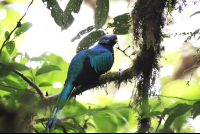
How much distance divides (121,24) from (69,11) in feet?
2.07

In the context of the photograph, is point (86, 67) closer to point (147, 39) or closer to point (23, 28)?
point (23, 28)

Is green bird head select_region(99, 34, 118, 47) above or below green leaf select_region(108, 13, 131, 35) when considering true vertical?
below

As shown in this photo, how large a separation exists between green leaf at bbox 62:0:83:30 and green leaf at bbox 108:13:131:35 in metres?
0.49

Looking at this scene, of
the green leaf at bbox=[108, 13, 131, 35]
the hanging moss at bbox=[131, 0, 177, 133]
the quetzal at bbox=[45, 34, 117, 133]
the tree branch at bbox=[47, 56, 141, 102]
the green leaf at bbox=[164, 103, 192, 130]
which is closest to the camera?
the green leaf at bbox=[164, 103, 192, 130]

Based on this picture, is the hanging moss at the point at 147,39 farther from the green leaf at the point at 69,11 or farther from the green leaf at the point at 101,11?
the green leaf at the point at 69,11

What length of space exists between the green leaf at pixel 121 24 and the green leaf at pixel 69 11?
485 millimetres

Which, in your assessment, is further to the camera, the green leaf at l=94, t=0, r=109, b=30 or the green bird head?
the green bird head

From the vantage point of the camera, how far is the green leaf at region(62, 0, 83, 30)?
6.44ft

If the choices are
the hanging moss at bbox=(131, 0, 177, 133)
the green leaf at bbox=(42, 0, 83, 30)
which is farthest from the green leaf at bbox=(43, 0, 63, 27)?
the hanging moss at bbox=(131, 0, 177, 133)

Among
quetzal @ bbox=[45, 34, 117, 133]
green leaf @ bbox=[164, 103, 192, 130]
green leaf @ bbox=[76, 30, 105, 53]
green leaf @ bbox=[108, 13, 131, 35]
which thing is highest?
green leaf @ bbox=[108, 13, 131, 35]

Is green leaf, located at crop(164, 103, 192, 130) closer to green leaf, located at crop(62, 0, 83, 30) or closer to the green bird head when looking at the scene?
green leaf, located at crop(62, 0, 83, 30)

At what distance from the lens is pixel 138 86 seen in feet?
7.25

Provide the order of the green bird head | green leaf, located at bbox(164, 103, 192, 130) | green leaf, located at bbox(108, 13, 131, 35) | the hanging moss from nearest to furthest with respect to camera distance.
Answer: green leaf, located at bbox(164, 103, 192, 130), the hanging moss, green leaf, located at bbox(108, 13, 131, 35), the green bird head

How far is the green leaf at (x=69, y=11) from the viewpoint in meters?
1.96
